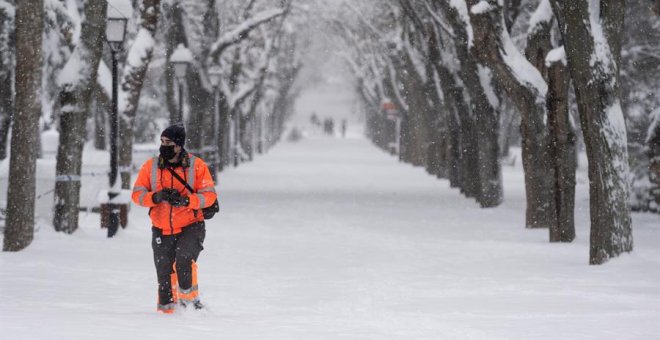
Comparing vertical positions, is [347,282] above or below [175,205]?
below

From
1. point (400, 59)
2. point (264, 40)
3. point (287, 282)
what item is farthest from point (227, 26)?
point (287, 282)

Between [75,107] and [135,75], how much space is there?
3740 mm

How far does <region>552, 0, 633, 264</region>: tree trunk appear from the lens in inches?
513

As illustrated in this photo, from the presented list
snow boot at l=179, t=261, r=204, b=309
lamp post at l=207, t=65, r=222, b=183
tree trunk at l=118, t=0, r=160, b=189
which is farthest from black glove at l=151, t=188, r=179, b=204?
lamp post at l=207, t=65, r=222, b=183

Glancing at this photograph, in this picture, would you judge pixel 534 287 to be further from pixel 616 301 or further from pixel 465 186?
pixel 465 186

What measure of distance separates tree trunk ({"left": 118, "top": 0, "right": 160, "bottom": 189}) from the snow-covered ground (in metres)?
1.60

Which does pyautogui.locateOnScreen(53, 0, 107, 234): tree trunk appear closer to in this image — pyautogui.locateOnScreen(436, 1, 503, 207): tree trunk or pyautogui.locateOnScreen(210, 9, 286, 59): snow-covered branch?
pyautogui.locateOnScreen(436, 1, 503, 207): tree trunk

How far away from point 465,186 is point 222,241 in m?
12.4

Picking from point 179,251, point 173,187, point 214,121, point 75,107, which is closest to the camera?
point 173,187

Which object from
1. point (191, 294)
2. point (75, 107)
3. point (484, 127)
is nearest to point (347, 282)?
point (191, 294)

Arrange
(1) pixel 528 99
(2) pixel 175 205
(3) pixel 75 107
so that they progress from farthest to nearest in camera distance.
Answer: (1) pixel 528 99, (3) pixel 75 107, (2) pixel 175 205

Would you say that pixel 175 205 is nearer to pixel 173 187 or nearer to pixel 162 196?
pixel 162 196

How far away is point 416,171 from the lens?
44281 millimetres

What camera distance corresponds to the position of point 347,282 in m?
12.4
